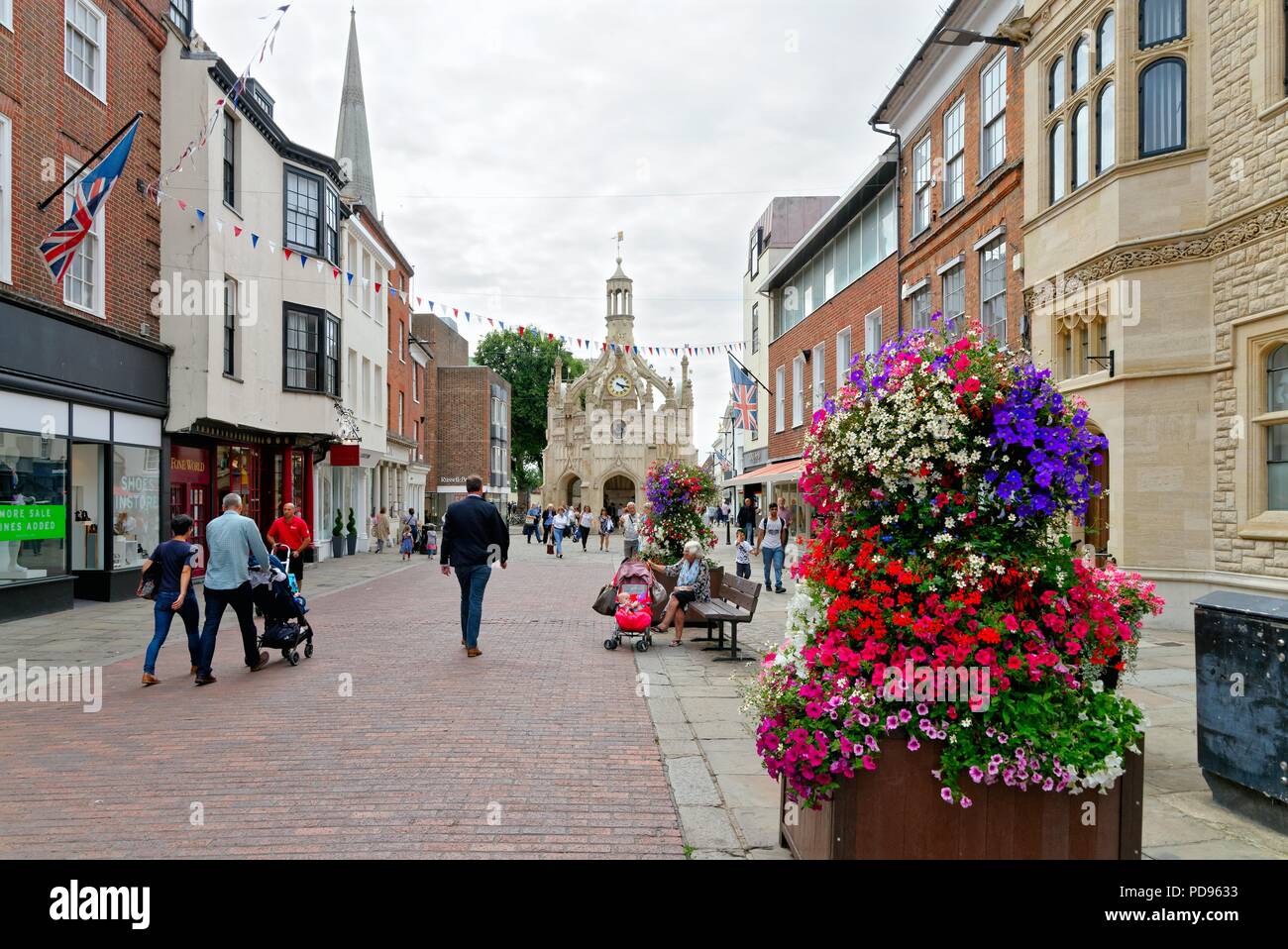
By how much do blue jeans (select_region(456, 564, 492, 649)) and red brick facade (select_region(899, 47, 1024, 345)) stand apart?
7.99 m

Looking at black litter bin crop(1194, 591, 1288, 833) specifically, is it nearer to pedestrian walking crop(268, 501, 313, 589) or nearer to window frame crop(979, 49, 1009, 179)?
pedestrian walking crop(268, 501, 313, 589)

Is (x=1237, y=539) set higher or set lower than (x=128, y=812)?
higher

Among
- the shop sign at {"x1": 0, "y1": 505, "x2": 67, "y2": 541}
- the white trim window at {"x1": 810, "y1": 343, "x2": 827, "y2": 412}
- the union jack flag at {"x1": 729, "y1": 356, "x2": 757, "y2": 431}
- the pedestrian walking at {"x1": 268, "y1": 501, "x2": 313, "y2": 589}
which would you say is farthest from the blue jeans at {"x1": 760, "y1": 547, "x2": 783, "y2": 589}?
the union jack flag at {"x1": 729, "y1": 356, "x2": 757, "y2": 431}

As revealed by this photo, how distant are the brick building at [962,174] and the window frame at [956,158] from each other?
19mm

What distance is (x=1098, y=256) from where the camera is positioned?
12.1m

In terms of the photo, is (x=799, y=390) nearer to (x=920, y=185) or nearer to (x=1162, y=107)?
(x=920, y=185)

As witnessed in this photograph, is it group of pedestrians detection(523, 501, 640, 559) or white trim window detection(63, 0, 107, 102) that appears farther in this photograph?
group of pedestrians detection(523, 501, 640, 559)

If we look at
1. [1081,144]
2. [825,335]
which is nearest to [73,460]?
[1081,144]

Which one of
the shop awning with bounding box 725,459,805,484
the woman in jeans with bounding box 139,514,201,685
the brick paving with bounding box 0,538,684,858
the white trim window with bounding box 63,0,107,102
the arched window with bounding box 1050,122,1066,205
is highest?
the white trim window with bounding box 63,0,107,102

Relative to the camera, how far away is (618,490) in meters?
70.6

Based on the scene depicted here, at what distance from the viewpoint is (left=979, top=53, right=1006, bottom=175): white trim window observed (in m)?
15.6

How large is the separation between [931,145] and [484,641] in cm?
1385
